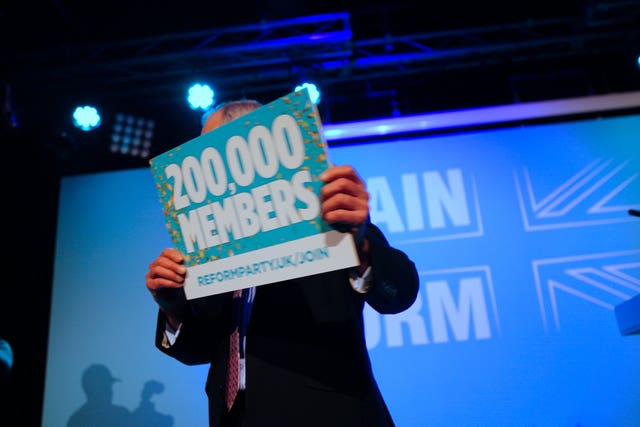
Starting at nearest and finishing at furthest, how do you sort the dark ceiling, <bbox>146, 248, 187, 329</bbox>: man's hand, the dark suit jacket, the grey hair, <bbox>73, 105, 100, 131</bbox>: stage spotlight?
the dark suit jacket, <bbox>146, 248, 187, 329</bbox>: man's hand, the grey hair, the dark ceiling, <bbox>73, 105, 100, 131</bbox>: stage spotlight

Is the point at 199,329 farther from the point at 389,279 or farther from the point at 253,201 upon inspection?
the point at 389,279

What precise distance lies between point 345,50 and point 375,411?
2840mm

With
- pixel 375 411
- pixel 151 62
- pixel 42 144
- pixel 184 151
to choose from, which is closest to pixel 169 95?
pixel 151 62

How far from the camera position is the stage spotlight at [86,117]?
12.0 feet

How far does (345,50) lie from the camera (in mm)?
3422

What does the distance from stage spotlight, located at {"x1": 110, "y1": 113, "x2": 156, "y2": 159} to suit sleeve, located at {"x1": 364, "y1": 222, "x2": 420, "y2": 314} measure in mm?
3097

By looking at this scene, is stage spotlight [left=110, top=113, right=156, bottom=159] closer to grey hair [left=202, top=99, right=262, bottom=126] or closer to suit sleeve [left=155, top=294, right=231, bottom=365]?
grey hair [left=202, top=99, right=262, bottom=126]

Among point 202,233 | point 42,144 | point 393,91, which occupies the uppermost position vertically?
point 393,91

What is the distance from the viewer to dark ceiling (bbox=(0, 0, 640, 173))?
344 cm

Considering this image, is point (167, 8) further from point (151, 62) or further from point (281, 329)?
point (281, 329)

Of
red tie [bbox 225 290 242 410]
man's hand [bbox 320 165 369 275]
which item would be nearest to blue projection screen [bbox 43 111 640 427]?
red tie [bbox 225 290 242 410]

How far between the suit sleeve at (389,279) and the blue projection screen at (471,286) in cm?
182

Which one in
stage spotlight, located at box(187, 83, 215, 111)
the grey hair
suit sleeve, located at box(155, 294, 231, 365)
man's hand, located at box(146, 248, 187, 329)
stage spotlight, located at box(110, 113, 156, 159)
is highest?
stage spotlight, located at box(187, 83, 215, 111)

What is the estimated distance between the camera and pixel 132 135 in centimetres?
377
